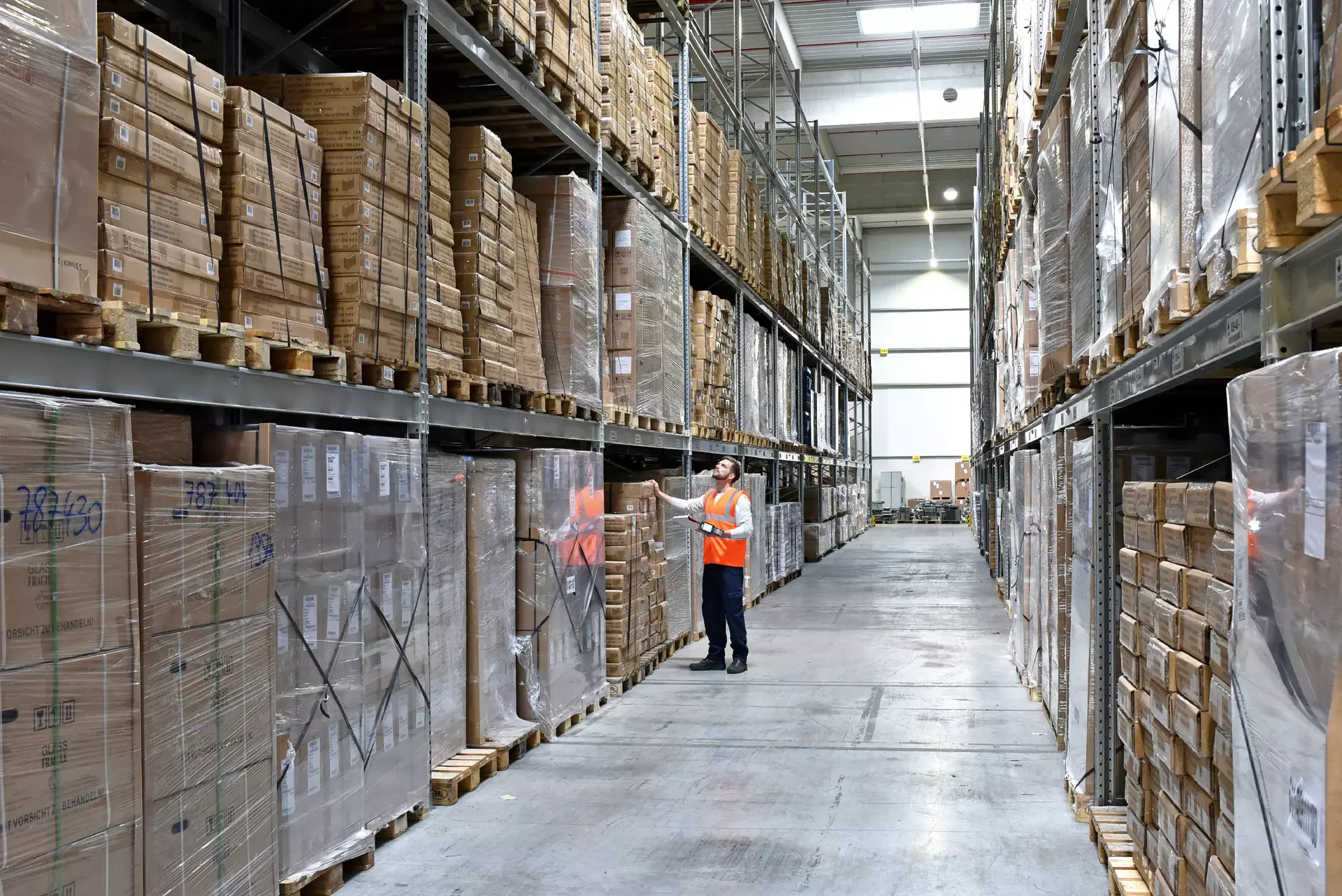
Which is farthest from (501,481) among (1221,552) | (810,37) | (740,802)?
(810,37)

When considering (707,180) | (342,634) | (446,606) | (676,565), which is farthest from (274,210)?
(707,180)

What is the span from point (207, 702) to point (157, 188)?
59.6 inches

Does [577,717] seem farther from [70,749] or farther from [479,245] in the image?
[70,749]

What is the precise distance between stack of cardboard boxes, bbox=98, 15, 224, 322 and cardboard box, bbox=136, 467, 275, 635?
504 millimetres

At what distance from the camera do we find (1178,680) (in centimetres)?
306

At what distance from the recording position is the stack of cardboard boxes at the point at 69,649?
8.46 ft

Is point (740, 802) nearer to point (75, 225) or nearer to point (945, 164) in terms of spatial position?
point (75, 225)

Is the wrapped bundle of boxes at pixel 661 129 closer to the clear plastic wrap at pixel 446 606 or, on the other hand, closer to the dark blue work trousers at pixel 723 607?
the dark blue work trousers at pixel 723 607

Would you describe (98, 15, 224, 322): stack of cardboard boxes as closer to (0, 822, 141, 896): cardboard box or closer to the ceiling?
(0, 822, 141, 896): cardboard box

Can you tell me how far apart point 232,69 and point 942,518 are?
96.3 ft

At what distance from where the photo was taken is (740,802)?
5223 millimetres

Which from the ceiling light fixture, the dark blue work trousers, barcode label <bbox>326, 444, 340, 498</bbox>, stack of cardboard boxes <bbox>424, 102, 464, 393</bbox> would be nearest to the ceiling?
the ceiling light fixture

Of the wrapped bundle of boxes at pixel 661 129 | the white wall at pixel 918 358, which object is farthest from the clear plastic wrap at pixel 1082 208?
the white wall at pixel 918 358

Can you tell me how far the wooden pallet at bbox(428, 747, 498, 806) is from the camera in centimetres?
513
